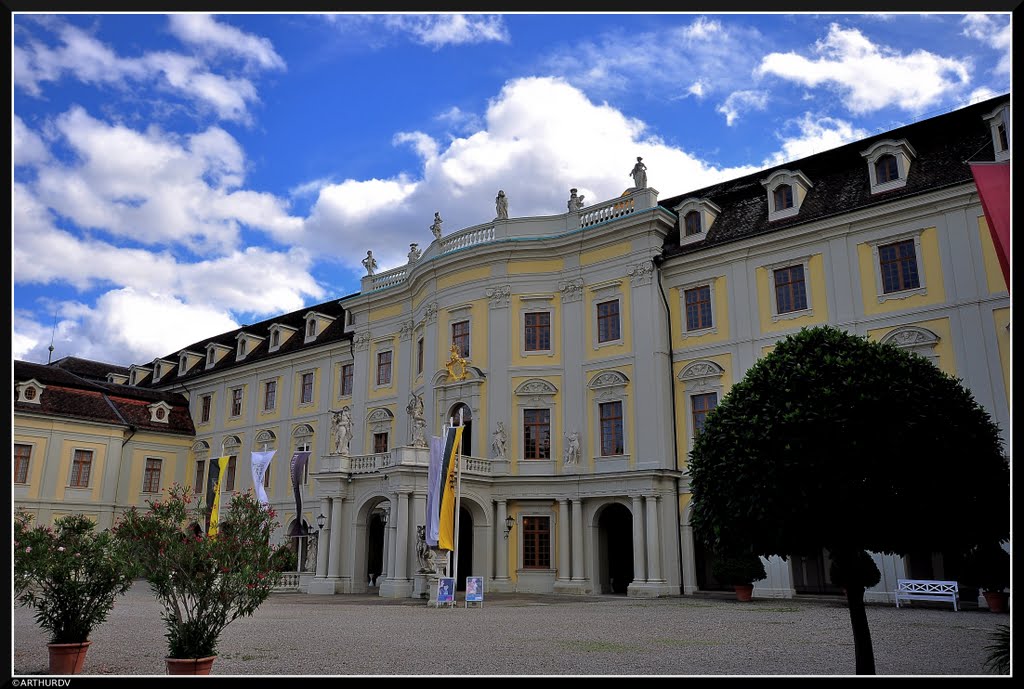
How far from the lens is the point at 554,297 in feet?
101

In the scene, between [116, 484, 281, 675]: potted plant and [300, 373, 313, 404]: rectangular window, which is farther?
[300, 373, 313, 404]: rectangular window

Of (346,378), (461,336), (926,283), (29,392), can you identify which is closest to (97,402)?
(29,392)

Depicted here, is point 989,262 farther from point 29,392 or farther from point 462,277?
point 29,392

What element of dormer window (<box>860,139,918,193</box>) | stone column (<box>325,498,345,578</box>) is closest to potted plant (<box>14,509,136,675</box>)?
stone column (<box>325,498,345,578</box>)

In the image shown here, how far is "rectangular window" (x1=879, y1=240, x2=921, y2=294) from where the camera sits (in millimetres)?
24062

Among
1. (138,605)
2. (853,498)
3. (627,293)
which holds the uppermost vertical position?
(627,293)

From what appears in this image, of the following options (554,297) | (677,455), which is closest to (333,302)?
(554,297)

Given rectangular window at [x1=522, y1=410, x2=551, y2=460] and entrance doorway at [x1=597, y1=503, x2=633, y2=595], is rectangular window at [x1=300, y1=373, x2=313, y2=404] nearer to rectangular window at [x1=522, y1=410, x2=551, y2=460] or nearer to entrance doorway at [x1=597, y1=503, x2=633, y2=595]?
rectangular window at [x1=522, y1=410, x2=551, y2=460]

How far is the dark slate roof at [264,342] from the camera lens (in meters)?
40.9

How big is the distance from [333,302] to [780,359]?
119ft

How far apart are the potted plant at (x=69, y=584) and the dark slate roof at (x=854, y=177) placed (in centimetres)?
2242

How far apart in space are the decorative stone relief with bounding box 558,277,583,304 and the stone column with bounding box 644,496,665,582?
8.16 m

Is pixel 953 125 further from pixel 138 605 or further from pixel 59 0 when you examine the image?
pixel 138 605

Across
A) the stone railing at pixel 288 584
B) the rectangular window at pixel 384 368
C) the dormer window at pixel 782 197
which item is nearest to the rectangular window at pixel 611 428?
the dormer window at pixel 782 197
